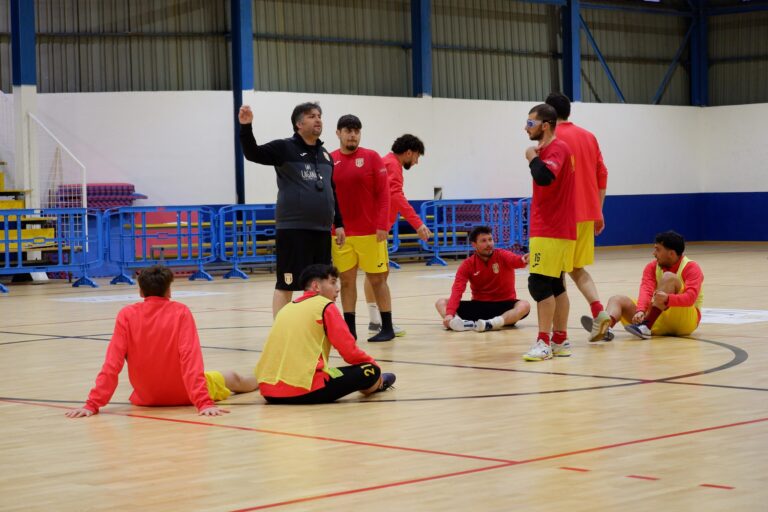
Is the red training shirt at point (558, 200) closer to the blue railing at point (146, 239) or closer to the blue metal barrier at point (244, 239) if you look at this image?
the blue railing at point (146, 239)

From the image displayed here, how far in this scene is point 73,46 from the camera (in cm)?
2391

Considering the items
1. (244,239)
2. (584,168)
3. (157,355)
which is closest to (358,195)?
(584,168)

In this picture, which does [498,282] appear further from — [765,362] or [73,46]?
[73,46]

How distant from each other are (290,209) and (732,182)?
24904mm

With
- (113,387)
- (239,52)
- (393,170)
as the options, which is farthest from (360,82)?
(113,387)

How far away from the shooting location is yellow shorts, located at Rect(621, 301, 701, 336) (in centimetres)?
1025

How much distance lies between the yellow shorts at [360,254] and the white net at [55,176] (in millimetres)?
12201

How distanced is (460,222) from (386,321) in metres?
14.5

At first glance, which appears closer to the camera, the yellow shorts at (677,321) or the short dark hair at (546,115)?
the short dark hair at (546,115)

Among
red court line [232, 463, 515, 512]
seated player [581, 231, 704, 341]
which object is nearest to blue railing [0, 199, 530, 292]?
seated player [581, 231, 704, 341]

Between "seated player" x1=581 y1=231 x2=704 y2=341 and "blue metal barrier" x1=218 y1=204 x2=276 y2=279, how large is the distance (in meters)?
11.3

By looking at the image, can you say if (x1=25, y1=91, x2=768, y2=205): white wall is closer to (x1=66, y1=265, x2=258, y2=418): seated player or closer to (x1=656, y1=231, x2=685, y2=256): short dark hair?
(x1=656, y1=231, x2=685, y2=256): short dark hair

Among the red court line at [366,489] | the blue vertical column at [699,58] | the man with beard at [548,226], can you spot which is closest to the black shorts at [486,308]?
the man with beard at [548,226]

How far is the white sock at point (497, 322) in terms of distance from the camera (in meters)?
11.3
